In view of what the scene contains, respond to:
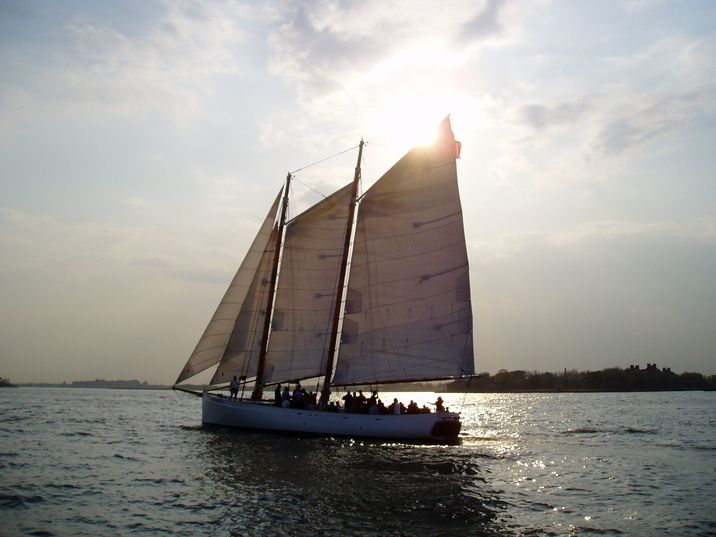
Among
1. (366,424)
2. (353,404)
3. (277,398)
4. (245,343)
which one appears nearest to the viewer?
(366,424)

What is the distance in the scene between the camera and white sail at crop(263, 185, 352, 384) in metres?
46.0

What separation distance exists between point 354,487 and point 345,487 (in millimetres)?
368

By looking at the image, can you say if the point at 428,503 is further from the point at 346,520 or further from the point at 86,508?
the point at 86,508

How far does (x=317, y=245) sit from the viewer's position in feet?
154

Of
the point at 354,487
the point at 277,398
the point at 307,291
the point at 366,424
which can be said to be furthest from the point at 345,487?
the point at 307,291

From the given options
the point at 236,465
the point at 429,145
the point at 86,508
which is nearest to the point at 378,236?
the point at 429,145

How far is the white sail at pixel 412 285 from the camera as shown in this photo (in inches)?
1662

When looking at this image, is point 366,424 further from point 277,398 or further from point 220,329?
point 220,329

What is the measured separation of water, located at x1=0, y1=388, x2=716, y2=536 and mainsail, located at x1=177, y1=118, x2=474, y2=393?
575 centimetres

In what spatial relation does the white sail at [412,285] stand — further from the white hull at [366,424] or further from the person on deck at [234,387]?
→ the person on deck at [234,387]

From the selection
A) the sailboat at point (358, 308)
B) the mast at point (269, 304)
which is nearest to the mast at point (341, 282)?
the sailboat at point (358, 308)

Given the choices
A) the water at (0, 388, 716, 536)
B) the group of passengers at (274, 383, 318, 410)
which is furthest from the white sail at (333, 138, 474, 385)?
the water at (0, 388, 716, 536)

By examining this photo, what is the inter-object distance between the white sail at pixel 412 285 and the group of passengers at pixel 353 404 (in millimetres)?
1524

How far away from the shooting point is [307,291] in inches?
1832
